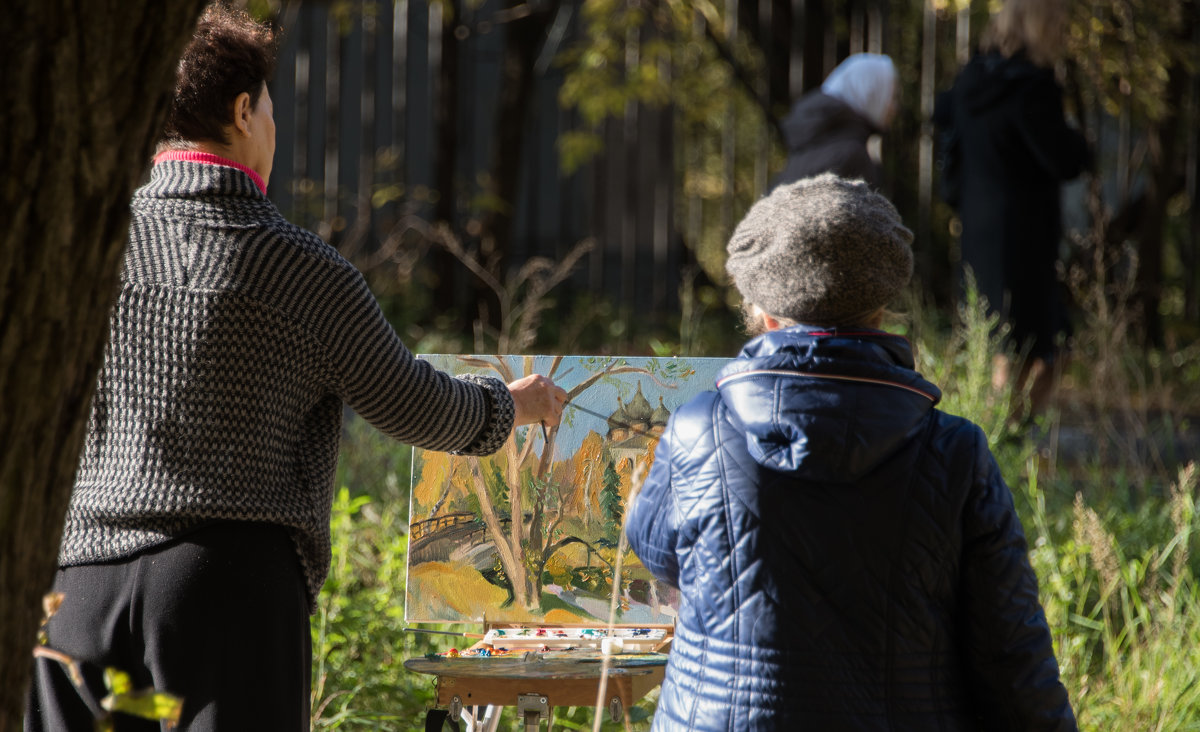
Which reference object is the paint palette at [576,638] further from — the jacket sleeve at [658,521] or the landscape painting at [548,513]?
the jacket sleeve at [658,521]

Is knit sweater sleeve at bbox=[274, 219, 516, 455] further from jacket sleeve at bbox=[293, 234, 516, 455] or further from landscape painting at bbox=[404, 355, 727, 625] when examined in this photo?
landscape painting at bbox=[404, 355, 727, 625]

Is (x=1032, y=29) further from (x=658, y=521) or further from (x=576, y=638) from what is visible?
(x=658, y=521)

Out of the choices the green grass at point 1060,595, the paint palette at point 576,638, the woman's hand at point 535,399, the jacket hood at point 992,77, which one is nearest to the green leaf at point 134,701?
the woman's hand at point 535,399

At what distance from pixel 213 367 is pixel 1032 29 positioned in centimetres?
426

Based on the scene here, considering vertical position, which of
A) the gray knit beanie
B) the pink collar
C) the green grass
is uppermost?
the pink collar

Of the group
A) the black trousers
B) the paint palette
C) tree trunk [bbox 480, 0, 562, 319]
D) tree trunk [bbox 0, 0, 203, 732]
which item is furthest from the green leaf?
tree trunk [bbox 480, 0, 562, 319]

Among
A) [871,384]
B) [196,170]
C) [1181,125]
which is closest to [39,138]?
[196,170]

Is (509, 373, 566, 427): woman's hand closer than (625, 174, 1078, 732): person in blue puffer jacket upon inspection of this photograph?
No

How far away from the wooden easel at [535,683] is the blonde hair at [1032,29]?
3753 mm

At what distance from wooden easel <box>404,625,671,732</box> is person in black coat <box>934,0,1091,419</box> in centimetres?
328

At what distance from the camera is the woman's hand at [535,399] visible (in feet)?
7.22

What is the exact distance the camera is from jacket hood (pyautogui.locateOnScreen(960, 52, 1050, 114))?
204 inches

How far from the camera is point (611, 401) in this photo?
2559 millimetres

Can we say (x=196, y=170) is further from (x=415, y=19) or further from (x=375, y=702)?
(x=415, y=19)
